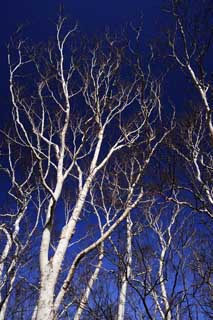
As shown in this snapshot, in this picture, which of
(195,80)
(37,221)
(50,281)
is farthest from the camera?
(37,221)

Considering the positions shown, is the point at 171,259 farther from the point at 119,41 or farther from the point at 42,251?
the point at 119,41

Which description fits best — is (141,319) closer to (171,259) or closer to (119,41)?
(171,259)

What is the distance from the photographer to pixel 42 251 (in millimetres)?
4551

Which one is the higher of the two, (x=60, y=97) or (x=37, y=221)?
(x=60, y=97)

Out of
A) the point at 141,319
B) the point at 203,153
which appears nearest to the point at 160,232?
the point at 203,153

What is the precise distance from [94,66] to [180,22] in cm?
300

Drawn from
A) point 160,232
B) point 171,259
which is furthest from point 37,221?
point 171,259

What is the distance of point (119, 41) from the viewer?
7.70 metres

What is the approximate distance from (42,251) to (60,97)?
12.5ft

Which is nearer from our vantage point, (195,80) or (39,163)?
(195,80)

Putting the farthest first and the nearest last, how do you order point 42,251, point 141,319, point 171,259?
point 42,251 → point 141,319 → point 171,259

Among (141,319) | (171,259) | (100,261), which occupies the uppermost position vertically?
(100,261)

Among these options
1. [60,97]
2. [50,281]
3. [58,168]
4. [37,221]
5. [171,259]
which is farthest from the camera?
[37,221]

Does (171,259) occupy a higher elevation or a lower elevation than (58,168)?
lower
